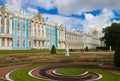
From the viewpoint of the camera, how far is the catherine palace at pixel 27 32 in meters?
63.2

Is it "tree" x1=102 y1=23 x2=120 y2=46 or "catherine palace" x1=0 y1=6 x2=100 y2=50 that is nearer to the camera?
"catherine palace" x1=0 y1=6 x2=100 y2=50

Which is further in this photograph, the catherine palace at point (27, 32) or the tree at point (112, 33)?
the tree at point (112, 33)

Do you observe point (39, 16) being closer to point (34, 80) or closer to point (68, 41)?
point (68, 41)

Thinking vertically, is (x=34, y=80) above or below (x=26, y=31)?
below

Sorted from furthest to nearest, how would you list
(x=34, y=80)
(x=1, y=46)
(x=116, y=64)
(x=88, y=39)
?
(x=88, y=39)
(x=1, y=46)
(x=116, y=64)
(x=34, y=80)

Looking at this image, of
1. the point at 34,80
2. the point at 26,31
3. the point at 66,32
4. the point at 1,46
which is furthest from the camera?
the point at 66,32

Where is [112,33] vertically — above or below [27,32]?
above

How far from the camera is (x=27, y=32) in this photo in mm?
74375

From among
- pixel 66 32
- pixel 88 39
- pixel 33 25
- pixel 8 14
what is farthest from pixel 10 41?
pixel 88 39

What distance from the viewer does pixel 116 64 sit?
22.4 m

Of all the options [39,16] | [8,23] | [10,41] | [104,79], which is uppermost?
[39,16]

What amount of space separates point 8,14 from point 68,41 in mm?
52794

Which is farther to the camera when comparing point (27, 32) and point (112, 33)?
point (112, 33)

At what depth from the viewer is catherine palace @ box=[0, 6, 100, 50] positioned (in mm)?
63162
